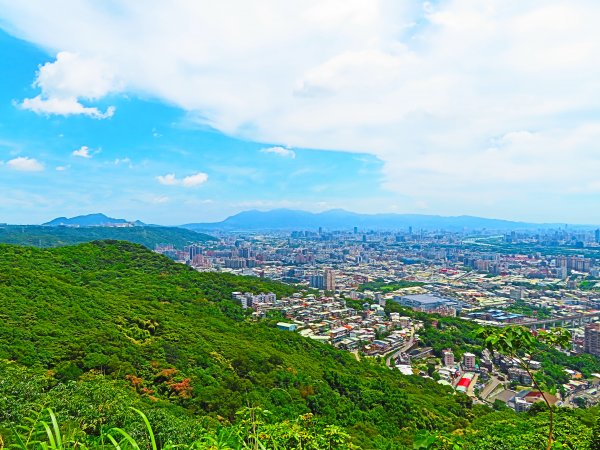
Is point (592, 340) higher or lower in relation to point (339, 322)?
lower

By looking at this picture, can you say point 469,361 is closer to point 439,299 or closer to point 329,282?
point 439,299

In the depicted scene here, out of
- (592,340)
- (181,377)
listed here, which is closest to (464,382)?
(592,340)

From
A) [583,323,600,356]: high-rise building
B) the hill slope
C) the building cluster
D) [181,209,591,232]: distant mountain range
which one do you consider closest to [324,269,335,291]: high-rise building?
the building cluster

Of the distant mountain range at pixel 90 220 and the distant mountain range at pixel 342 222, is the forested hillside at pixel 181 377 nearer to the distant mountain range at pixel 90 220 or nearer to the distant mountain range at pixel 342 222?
the distant mountain range at pixel 90 220

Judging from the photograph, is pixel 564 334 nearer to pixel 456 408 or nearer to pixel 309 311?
pixel 456 408

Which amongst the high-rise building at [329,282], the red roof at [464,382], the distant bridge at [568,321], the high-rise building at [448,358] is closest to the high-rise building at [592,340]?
the distant bridge at [568,321]
